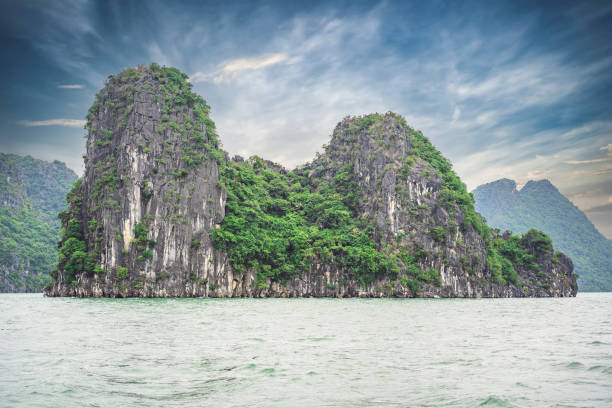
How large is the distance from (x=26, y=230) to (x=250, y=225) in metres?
65.0

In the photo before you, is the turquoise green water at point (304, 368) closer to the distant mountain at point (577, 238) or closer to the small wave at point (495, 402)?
the small wave at point (495, 402)

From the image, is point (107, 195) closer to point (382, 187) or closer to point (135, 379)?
point (382, 187)

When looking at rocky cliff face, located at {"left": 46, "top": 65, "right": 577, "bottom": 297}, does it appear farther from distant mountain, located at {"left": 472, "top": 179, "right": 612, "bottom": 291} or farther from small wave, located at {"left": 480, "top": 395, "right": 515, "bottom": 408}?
distant mountain, located at {"left": 472, "top": 179, "right": 612, "bottom": 291}

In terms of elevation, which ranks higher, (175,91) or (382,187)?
(175,91)

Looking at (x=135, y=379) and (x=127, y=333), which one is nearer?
(x=135, y=379)

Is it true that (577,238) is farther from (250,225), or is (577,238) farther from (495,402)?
(495,402)

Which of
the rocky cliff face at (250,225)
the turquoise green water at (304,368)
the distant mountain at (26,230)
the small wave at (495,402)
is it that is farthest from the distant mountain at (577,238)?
the distant mountain at (26,230)

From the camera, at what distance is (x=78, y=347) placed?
37.0 feet

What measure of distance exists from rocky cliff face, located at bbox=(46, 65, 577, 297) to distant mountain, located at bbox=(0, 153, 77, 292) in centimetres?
1439

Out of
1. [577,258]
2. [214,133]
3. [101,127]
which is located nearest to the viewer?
[101,127]

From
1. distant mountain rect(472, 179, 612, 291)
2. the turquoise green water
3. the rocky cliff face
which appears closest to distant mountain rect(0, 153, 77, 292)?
the rocky cliff face

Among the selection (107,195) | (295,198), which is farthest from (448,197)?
(107,195)

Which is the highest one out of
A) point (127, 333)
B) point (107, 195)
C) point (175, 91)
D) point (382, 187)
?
point (175, 91)

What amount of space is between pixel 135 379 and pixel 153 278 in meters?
42.0
